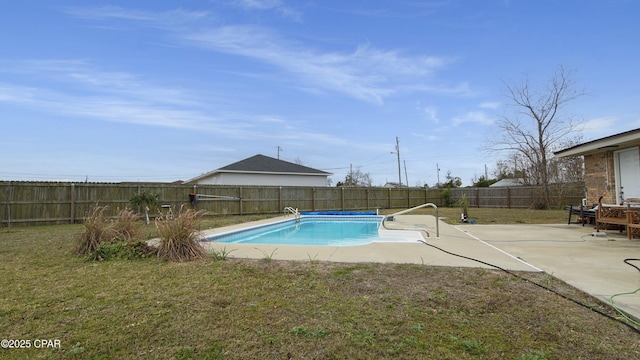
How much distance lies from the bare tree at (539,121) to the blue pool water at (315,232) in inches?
506

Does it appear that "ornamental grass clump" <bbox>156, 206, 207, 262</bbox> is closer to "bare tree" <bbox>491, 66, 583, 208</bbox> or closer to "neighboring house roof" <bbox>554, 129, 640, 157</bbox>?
"neighboring house roof" <bbox>554, 129, 640, 157</bbox>

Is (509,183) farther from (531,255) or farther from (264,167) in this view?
(531,255)

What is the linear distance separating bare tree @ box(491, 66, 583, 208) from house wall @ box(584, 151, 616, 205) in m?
8.33

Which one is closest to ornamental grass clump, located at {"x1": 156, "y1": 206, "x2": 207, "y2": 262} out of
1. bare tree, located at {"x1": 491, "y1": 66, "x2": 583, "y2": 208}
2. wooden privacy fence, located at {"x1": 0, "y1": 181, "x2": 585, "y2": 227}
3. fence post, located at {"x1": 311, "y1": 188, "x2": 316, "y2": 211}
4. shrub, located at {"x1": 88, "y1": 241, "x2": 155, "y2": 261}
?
shrub, located at {"x1": 88, "y1": 241, "x2": 155, "y2": 261}

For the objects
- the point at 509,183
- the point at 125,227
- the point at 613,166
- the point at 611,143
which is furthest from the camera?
the point at 509,183

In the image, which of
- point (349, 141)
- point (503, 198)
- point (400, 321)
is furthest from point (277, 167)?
point (400, 321)

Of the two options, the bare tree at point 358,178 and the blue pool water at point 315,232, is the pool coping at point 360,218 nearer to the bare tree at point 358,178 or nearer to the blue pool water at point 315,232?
the blue pool water at point 315,232

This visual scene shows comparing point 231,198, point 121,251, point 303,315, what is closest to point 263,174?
point 231,198

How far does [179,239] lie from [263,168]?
18366 mm

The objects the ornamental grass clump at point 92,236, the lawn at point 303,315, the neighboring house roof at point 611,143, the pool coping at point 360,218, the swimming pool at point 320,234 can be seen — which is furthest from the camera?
the neighboring house roof at point 611,143

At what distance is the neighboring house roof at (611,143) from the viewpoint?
8.64m

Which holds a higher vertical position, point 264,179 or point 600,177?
point 264,179

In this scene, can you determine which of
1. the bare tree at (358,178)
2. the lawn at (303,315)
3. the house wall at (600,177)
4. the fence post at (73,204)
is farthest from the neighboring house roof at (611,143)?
the bare tree at (358,178)

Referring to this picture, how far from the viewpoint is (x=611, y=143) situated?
942cm
